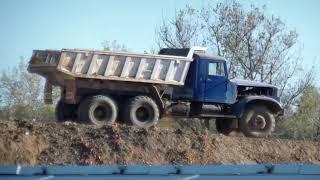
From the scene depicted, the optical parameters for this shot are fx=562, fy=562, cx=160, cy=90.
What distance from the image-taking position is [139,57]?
16.0 m

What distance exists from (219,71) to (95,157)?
5556mm

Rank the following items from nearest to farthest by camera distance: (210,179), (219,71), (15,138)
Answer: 1. (210,179)
2. (15,138)
3. (219,71)

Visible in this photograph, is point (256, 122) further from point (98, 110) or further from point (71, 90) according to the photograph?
point (71, 90)

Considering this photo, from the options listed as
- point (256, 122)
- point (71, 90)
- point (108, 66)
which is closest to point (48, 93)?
point (71, 90)

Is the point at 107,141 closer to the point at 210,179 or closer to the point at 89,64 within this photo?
the point at 89,64

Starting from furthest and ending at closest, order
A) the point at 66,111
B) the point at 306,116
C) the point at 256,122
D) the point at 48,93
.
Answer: the point at 306,116 → the point at 256,122 → the point at 66,111 → the point at 48,93

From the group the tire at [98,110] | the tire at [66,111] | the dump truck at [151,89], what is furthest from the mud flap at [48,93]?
the tire at [98,110]

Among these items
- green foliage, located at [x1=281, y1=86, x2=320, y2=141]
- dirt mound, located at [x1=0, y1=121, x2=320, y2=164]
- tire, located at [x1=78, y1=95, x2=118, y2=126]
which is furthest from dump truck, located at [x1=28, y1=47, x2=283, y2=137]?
green foliage, located at [x1=281, y1=86, x2=320, y2=141]

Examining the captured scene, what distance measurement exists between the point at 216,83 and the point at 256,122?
185 centimetres

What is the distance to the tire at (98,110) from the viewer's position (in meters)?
15.8

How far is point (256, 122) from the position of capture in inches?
699

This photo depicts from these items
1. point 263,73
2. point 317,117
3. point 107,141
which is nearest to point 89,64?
point 107,141

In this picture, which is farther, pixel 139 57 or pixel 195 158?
pixel 139 57

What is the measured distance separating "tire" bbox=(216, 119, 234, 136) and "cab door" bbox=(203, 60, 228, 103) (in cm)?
126
